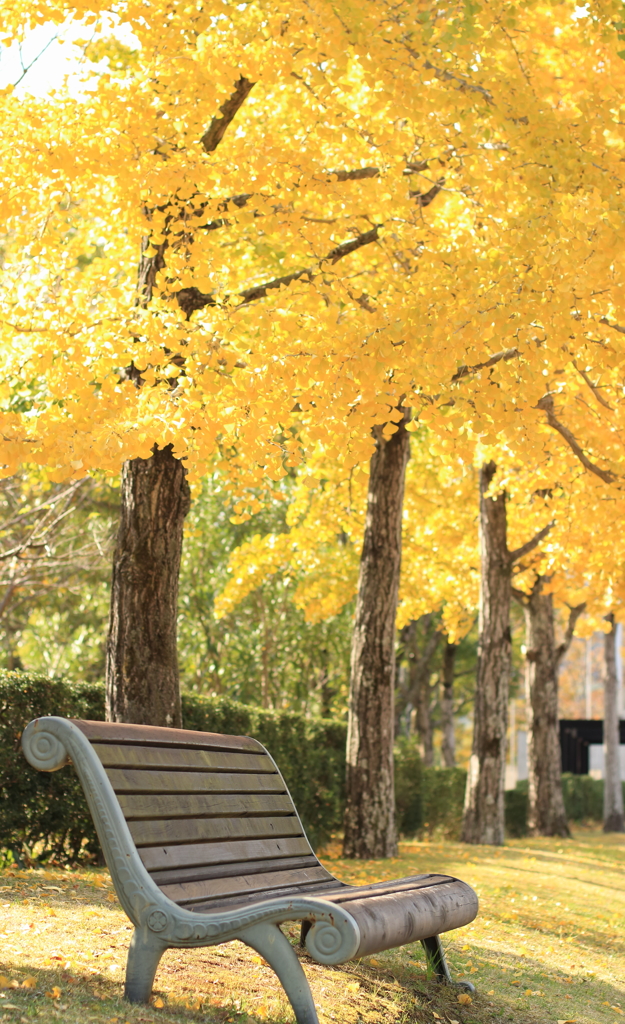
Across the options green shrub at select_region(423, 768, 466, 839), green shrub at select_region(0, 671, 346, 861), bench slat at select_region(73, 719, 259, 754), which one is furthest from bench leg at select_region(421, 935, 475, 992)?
green shrub at select_region(423, 768, 466, 839)

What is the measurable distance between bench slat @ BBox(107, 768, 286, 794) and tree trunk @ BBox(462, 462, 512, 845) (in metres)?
9.21

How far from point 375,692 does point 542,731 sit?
7.18 meters

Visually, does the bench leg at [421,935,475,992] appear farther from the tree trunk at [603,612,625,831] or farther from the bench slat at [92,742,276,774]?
the tree trunk at [603,612,625,831]

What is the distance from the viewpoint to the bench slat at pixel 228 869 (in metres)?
3.39

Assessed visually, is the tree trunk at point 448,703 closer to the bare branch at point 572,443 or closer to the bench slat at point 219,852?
the bare branch at point 572,443

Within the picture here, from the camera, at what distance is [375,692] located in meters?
9.49

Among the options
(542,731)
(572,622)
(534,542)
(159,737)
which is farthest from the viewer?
(572,622)

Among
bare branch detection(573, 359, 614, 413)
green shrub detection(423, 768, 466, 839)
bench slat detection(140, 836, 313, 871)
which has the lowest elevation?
green shrub detection(423, 768, 466, 839)

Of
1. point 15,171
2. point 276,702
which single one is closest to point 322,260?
point 15,171

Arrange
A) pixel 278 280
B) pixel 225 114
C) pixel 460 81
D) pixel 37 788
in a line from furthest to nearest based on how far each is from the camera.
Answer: pixel 278 280 → pixel 225 114 → pixel 37 788 → pixel 460 81

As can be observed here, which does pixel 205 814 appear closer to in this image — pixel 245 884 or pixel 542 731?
pixel 245 884

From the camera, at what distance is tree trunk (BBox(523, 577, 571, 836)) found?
15.6 meters

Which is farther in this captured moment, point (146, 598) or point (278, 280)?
point (278, 280)

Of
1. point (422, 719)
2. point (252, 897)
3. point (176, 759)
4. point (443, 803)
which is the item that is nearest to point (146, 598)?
point (176, 759)
